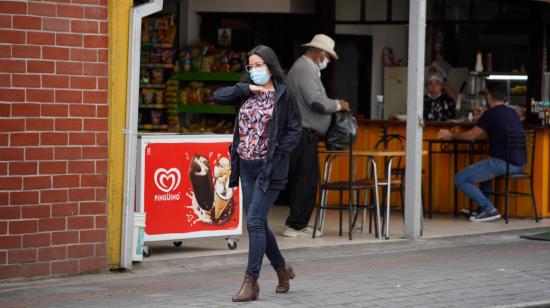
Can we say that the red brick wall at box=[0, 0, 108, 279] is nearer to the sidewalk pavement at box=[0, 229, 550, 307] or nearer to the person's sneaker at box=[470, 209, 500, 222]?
the sidewalk pavement at box=[0, 229, 550, 307]

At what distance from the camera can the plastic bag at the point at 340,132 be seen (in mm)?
12023

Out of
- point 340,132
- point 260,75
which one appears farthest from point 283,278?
point 340,132

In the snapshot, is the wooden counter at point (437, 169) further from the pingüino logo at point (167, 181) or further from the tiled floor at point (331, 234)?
the pingüino logo at point (167, 181)

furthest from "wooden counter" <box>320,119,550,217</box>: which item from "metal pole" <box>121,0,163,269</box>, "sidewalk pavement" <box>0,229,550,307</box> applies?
"metal pole" <box>121,0,163,269</box>

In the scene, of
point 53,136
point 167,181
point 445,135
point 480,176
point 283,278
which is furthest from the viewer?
point 445,135

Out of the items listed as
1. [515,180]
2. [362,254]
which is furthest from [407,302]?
[515,180]

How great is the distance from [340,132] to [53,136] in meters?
3.76

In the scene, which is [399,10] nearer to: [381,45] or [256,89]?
[381,45]

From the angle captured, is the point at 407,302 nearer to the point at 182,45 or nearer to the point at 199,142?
the point at 199,142

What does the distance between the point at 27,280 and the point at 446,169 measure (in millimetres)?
7104

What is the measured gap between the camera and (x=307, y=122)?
476 inches

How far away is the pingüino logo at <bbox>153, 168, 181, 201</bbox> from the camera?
10359 mm

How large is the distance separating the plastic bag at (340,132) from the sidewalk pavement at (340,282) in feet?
3.68

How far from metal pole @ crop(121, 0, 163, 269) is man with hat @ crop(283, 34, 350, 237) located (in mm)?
2710
